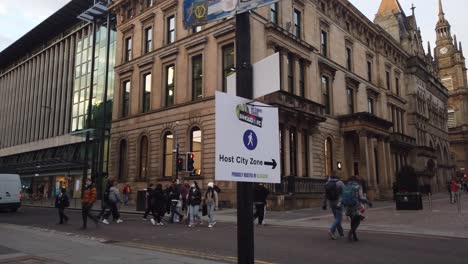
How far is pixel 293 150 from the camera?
29281 mm

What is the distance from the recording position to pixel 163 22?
3256 cm

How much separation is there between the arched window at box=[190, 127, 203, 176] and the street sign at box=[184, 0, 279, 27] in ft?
76.4

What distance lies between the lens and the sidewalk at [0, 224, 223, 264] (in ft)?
25.6

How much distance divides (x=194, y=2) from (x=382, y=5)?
59.4m

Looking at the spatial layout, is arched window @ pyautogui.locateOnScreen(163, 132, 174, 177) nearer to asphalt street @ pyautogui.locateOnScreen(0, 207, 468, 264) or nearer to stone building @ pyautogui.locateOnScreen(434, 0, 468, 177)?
asphalt street @ pyautogui.locateOnScreen(0, 207, 468, 264)

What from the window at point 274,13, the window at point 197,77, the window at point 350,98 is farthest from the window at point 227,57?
the window at point 350,98

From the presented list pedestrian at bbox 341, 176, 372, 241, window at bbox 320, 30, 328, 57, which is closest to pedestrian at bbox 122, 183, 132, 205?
window at bbox 320, 30, 328, 57

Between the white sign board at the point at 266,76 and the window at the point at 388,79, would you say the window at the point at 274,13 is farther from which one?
the white sign board at the point at 266,76

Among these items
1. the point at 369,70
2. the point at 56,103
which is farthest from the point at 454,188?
the point at 56,103

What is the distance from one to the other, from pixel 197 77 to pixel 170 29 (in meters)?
5.45

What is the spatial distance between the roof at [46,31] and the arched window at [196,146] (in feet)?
75.3

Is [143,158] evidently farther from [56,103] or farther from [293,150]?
[56,103]

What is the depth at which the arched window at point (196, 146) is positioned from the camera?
27.7 meters

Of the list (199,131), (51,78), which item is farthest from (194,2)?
(51,78)
